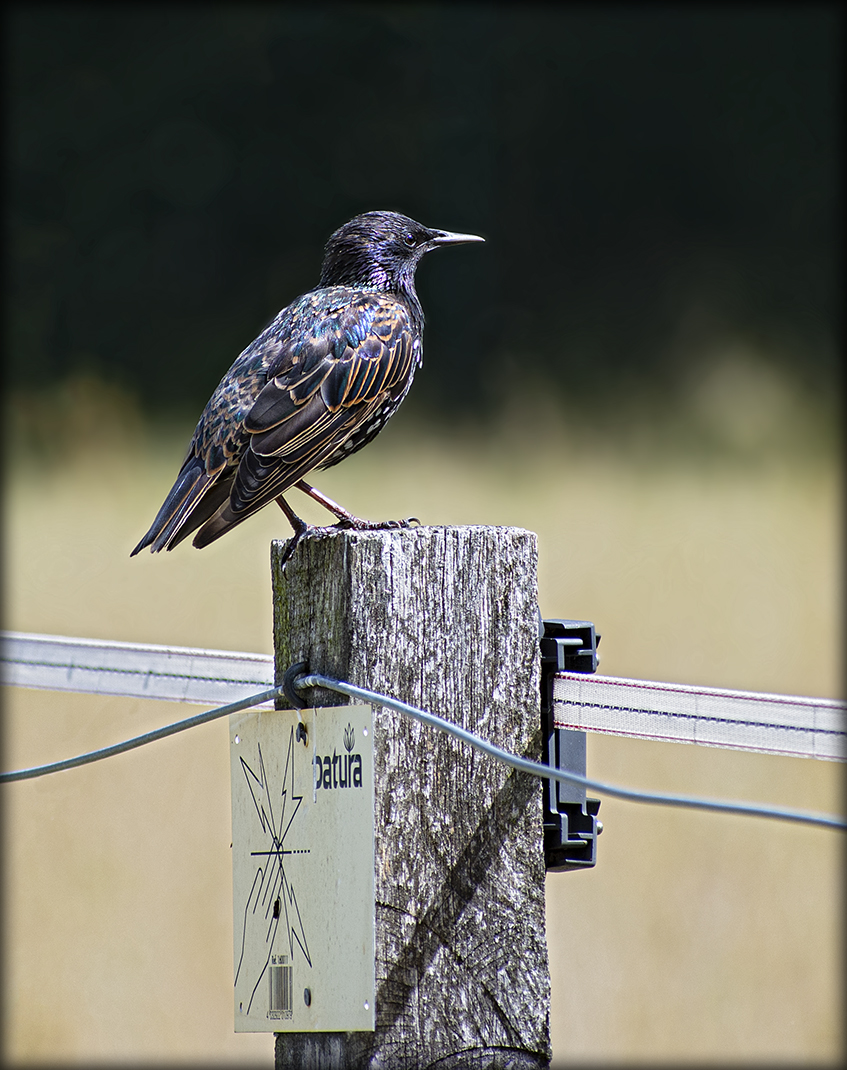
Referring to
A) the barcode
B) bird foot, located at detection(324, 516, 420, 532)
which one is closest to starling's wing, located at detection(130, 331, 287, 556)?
bird foot, located at detection(324, 516, 420, 532)

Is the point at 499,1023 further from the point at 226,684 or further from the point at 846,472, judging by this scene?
the point at 846,472

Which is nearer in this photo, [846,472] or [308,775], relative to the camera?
[308,775]

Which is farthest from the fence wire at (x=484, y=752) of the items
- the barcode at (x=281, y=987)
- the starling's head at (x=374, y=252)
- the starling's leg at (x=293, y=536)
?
the starling's head at (x=374, y=252)

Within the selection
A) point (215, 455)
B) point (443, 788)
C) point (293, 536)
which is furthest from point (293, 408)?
point (443, 788)

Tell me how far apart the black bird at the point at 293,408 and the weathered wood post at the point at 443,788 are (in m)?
0.66

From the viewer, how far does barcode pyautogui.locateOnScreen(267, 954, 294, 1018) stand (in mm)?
1420

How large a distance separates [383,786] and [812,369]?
4.73 meters

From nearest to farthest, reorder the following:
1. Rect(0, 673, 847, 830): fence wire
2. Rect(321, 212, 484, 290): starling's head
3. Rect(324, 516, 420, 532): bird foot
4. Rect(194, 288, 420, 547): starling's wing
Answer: Rect(0, 673, 847, 830): fence wire, Rect(324, 516, 420, 532): bird foot, Rect(194, 288, 420, 547): starling's wing, Rect(321, 212, 484, 290): starling's head

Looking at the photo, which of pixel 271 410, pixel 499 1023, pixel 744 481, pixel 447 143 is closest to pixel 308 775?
pixel 499 1023

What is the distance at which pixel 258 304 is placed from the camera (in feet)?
20.1

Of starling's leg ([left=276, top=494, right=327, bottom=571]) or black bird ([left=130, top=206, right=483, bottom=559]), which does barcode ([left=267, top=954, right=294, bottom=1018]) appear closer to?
starling's leg ([left=276, top=494, right=327, bottom=571])

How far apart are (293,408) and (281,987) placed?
3.92 feet

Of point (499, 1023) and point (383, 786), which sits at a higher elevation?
point (383, 786)

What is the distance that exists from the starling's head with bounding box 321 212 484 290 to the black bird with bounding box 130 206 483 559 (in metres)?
0.13
